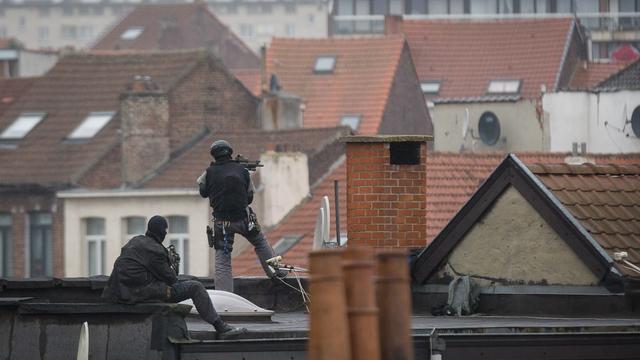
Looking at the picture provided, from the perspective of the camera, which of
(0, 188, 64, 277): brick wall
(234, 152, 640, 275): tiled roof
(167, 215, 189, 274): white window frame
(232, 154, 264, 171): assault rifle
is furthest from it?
(0, 188, 64, 277): brick wall

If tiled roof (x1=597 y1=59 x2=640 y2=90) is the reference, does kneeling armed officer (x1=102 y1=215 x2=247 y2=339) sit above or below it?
below

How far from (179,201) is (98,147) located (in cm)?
720

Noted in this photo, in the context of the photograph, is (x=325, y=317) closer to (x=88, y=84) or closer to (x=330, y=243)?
(x=330, y=243)

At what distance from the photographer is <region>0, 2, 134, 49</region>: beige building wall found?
181 metres

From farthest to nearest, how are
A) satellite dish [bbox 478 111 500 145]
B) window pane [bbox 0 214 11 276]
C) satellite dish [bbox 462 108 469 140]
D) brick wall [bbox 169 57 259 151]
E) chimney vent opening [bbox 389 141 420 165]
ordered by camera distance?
brick wall [bbox 169 57 259 151] < window pane [bbox 0 214 11 276] < satellite dish [bbox 462 108 469 140] < satellite dish [bbox 478 111 500 145] < chimney vent opening [bbox 389 141 420 165]

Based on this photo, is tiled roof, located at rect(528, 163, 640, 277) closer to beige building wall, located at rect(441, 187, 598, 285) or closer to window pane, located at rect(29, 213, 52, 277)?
beige building wall, located at rect(441, 187, 598, 285)

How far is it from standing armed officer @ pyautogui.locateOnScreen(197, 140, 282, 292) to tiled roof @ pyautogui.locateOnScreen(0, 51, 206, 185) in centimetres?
3641

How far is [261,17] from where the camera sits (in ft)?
598

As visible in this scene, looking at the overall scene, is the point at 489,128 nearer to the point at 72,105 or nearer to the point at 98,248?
the point at 98,248

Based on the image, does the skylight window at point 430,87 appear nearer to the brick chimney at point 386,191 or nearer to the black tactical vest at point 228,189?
the brick chimney at point 386,191

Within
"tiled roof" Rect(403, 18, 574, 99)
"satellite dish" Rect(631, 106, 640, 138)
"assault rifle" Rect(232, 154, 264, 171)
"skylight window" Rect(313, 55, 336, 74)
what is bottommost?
"assault rifle" Rect(232, 154, 264, 171)

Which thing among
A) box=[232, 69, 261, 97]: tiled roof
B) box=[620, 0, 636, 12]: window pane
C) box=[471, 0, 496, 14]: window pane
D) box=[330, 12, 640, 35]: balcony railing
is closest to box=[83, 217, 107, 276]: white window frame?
box=[232, 69, 261, 97]: tiled roof

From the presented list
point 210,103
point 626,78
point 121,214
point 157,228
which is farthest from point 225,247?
point 626,78

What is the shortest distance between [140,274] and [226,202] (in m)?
3.41
